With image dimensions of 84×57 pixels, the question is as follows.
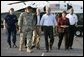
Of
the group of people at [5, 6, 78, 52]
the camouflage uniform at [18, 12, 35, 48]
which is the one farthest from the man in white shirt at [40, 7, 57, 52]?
the camouflage uniform at [18, 12, 35, 48]

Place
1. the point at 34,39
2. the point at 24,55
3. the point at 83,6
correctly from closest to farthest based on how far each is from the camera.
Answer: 1. the point at 24,55
2. the point at 34,39
3. the point at 83,6

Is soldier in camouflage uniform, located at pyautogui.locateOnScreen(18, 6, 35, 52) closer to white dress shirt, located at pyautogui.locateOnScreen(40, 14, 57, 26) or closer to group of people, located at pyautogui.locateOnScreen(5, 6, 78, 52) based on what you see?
group of people, located at pyautogui.locateOnScreen(5, 6, 78, 52)

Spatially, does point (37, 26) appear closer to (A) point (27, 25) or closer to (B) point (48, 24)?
(B) point (48, 24)

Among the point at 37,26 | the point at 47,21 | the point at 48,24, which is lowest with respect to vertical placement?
the point at 37,26

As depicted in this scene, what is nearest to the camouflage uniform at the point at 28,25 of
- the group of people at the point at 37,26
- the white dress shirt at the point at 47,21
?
the group of people at the point at 37,26

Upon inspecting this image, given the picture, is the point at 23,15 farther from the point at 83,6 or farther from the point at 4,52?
the point at 83,6

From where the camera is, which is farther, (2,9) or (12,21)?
(2,9)

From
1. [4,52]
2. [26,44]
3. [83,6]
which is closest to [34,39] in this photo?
[26,44]

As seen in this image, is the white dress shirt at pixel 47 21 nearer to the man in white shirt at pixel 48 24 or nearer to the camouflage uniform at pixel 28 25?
the man in white shirt at pixel 48 24

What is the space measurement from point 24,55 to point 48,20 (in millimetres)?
2191

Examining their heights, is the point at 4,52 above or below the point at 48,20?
below

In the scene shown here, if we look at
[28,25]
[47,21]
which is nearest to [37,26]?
[47,21]

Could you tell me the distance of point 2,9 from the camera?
115 ft

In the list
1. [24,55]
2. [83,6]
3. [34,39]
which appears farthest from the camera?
[83,6]
